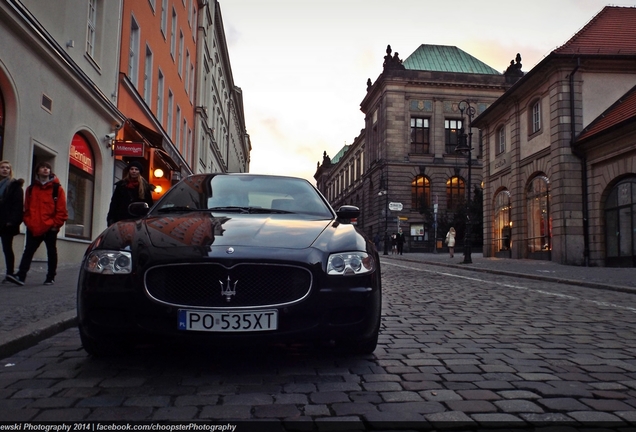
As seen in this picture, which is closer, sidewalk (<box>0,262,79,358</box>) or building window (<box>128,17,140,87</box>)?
sidewalk (<box>0,262,79,358</box>)

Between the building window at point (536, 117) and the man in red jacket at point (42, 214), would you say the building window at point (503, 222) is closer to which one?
the building window at point (536, 117)

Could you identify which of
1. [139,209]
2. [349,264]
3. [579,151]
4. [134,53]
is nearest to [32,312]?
[139,209]

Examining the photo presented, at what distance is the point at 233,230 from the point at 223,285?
→ 620 mm

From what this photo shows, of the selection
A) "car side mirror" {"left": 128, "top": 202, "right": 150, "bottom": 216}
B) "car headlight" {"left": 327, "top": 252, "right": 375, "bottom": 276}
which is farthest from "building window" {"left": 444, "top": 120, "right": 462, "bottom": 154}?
"car headlight" {"left": 327, "top": 252, "right": 375, "bottom": 276}

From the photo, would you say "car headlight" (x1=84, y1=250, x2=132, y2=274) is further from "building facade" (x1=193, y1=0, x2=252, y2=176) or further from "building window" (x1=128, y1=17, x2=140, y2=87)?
"building facade" (x1=193, y1=0, x2=252, y2=176)

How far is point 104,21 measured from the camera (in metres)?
15.8

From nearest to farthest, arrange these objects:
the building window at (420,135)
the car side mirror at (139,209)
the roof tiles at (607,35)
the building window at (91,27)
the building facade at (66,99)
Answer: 1. the car side mirror at (139,209)
2. the building facade at (66,99)
3. the building window at (91,27)
4. the roof tiles at (607,35)
5. the building window at (420,135)

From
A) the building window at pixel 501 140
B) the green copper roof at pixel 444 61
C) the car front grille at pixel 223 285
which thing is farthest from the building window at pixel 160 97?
the green copper roof at pixel 444 61

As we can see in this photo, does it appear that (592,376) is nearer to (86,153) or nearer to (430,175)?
(86,153)

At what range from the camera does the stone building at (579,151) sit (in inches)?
817

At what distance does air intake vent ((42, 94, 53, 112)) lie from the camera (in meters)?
12.1

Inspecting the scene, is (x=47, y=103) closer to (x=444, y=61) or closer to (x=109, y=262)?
(x=109, y=262)

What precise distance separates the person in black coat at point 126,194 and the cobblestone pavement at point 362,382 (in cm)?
337

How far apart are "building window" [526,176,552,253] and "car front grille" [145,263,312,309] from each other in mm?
22503
